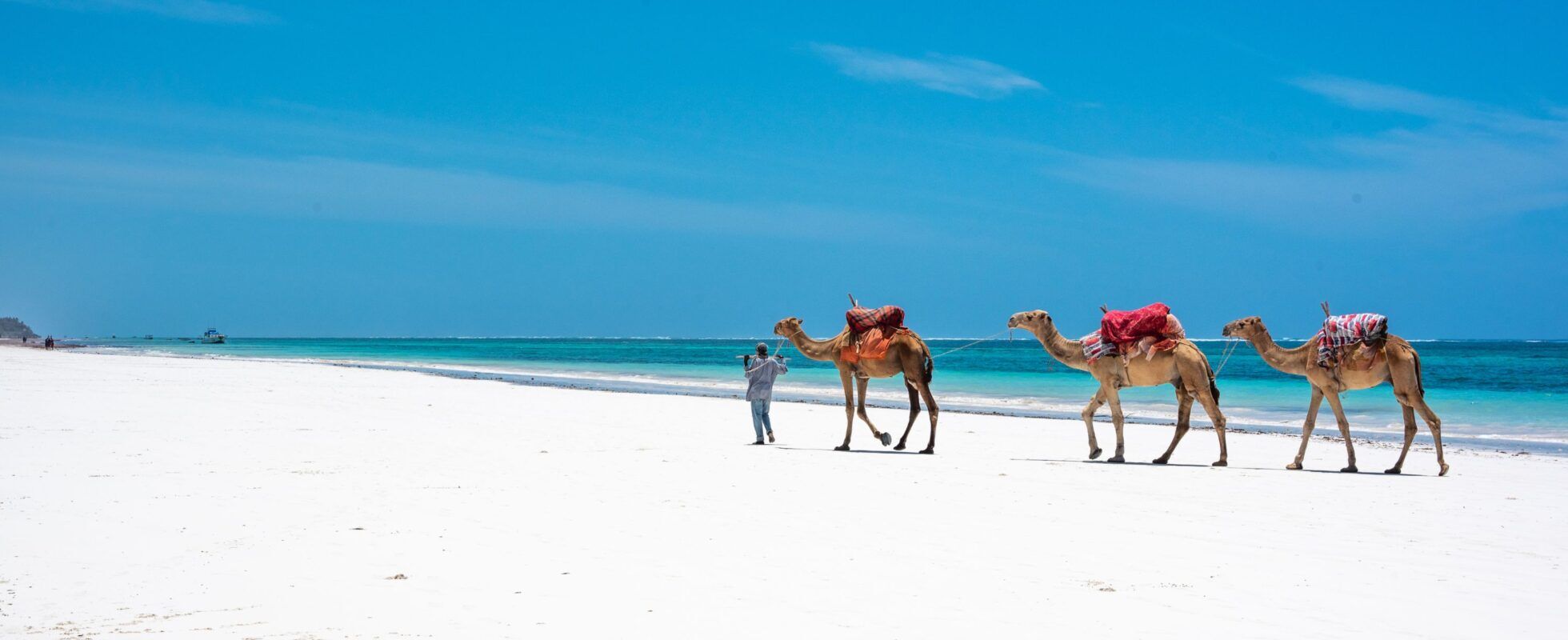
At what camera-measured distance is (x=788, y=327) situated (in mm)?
16219

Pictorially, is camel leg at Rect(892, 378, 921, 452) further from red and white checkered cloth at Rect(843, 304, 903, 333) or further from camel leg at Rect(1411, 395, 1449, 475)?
camel leg at Rect(1411, 395, 1449, 475)

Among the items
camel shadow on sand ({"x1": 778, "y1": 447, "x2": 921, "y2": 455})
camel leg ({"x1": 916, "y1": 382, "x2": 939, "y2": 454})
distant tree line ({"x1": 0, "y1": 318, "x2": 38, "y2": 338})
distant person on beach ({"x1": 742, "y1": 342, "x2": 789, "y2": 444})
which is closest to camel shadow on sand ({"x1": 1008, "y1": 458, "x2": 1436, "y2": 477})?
camel leg ({"x1": 916, "y1": 382, "x2": 939, "y2": 454})

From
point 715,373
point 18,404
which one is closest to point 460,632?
point 18,404

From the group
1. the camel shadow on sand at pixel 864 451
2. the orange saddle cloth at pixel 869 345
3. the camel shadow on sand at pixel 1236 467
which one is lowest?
the camel shadow on sand at pixel 864 451

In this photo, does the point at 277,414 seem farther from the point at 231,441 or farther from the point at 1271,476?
the point at 1271,476

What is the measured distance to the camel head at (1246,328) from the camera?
46.0 feet

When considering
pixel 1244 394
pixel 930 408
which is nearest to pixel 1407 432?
pixel 930 408

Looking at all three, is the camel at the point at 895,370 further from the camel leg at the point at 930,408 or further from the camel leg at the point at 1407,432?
the camel leg at the point at 1407,432

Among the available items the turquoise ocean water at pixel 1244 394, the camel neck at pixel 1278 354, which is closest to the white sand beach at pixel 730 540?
the camel neck at pixel 1278 354

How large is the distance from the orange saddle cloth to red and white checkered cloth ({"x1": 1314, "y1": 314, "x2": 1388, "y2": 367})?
197 inches

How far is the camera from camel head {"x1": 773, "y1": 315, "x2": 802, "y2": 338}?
1617cm

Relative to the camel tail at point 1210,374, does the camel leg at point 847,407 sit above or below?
below

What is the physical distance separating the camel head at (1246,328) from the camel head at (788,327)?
5684 millimetres

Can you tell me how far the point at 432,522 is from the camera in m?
8.45
